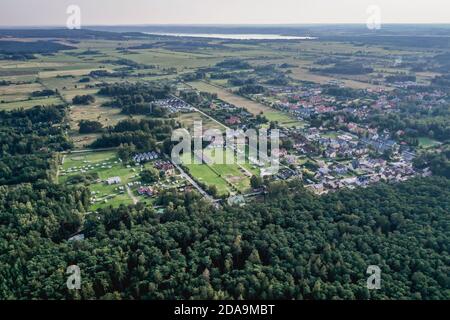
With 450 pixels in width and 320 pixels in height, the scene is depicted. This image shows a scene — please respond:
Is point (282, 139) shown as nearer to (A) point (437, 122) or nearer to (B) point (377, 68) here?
(A) point (437, 122)

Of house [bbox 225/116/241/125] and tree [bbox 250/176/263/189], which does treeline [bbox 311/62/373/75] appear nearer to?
house [bbox 225/116/241/125]

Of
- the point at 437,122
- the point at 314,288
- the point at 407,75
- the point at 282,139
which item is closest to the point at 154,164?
the point at 282,139

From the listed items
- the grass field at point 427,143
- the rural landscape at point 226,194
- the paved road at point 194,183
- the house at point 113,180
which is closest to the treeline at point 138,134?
the rural landscape at point 226,194

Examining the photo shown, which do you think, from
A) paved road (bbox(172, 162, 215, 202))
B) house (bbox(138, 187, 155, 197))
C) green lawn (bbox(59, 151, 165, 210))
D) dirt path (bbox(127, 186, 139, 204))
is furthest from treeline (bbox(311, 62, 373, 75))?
dirt path (bbox(127, 186, 139, 204))

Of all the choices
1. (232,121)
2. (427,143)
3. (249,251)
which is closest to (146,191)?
(249,251)

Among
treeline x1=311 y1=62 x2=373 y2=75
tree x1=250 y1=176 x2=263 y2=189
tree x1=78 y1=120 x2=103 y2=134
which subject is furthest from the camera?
treeline x1=311 y1=62 x2=373 y2=75
